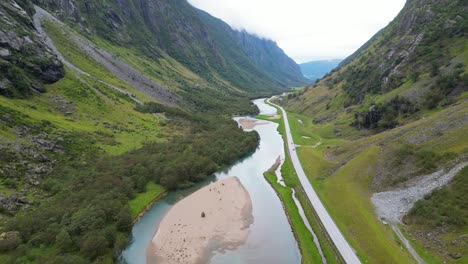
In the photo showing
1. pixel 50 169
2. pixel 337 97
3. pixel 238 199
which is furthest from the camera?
pixel 337 97

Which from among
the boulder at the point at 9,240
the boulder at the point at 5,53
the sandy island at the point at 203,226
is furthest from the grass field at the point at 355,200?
the boulder at the point at 5,53

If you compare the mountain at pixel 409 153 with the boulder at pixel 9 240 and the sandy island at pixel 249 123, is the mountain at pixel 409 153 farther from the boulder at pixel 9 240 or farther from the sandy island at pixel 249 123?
the boulder at pixel 9 240

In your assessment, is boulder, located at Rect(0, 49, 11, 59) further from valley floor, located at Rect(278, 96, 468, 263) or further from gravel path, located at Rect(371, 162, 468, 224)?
gravel path, located at Rect(371, 162, 468, 224)

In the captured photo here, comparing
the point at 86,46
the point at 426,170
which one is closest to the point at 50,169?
the point at 426,170

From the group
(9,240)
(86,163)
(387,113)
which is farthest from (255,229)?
(387,113)

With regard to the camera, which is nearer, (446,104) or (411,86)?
(446,104)

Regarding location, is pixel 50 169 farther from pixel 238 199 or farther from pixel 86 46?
pixel 86 46

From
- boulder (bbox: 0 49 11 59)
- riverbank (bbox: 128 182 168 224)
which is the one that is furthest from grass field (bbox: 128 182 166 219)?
boulder (bbox: 0 49 11 59)

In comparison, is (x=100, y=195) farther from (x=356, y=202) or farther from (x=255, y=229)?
(x=356, y=202)
